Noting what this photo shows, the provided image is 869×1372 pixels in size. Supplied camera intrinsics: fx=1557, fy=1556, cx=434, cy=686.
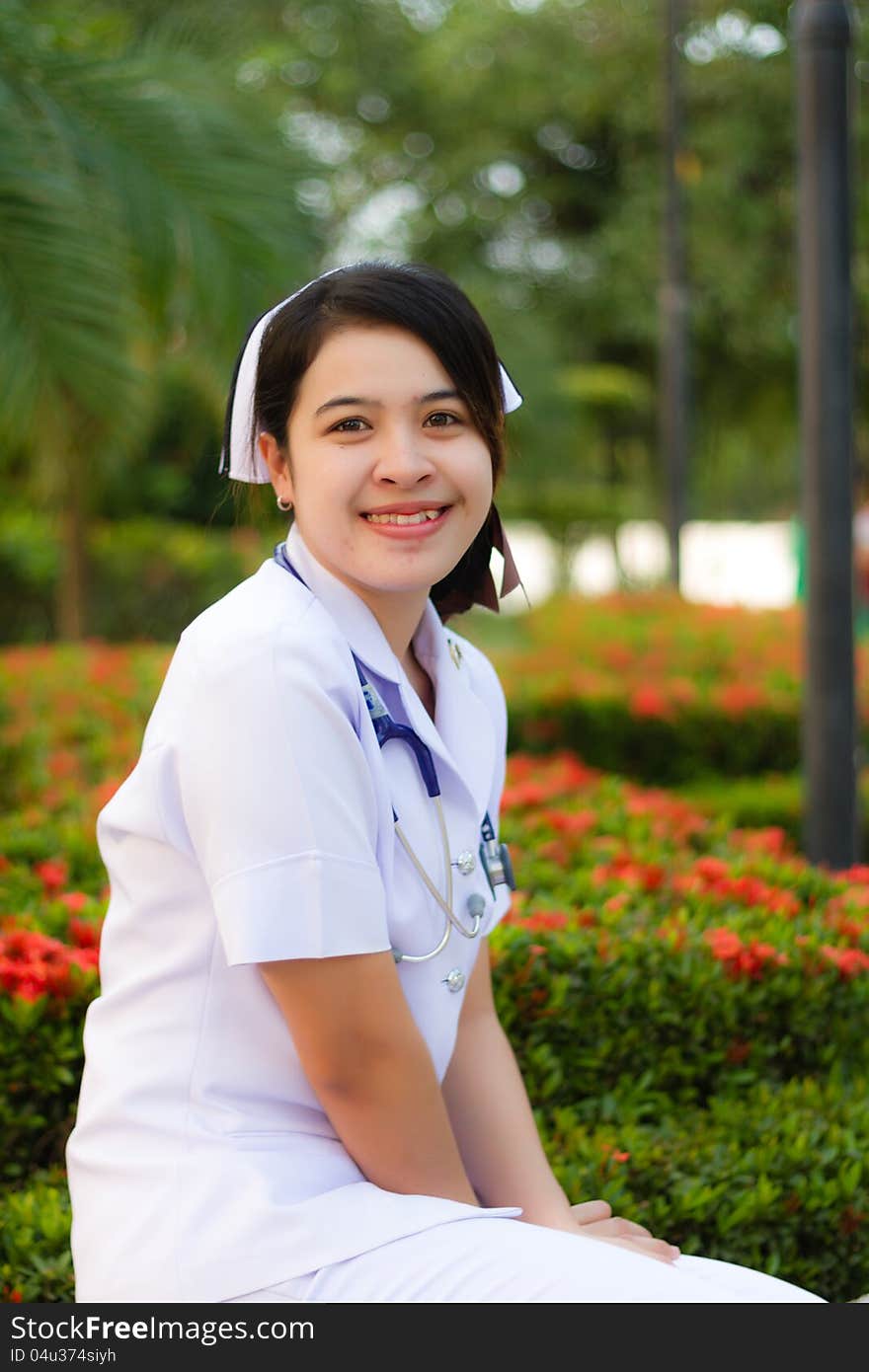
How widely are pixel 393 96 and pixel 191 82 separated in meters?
14.6

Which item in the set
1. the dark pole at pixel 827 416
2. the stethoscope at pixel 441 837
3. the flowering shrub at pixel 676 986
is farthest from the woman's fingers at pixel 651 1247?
the dark pole at pixel 827 416

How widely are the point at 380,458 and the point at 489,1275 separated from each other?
93 centimetres

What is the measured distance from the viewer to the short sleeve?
65.2 inches

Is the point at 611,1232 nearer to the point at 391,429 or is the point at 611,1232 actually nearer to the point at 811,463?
the point at 391,429

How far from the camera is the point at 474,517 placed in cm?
195

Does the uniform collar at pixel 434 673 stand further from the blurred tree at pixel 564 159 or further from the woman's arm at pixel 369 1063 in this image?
the blurred tree at pixel 564 159

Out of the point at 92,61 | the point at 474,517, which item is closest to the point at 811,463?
the point at 92,61

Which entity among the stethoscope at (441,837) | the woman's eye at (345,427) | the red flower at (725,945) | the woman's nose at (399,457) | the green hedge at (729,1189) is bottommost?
the green hedge at (729,1189)

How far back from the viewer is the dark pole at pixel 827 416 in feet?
14.9

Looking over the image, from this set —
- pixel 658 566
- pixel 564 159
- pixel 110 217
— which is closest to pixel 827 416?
pixel 110 217

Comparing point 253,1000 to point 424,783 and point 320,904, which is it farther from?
point 424,783

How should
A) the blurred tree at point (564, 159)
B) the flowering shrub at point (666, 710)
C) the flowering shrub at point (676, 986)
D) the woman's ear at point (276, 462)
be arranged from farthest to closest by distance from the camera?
the blurred tree at point (564, 159) → the flowering shrub at point (666, 710) → the flowering shrub at point (676, 986) → the woman's ear at point (276, 462)

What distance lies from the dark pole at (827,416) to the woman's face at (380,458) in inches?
117

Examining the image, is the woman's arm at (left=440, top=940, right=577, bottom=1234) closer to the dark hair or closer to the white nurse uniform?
the white nurse uniform
